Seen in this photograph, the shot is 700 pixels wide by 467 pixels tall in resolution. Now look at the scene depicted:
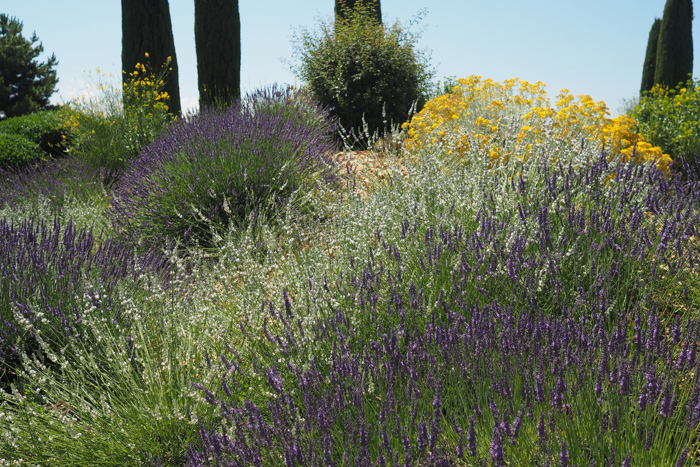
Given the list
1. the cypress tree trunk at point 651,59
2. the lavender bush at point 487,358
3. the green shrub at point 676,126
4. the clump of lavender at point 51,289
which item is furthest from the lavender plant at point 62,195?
the cypress tree trunk at point 651,59

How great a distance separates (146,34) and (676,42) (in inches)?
651

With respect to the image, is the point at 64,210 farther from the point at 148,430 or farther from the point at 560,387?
the point at 560,387

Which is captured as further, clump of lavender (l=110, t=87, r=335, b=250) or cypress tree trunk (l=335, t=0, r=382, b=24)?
cypress tree trunk (l=335, t=0, r=382, b=24)

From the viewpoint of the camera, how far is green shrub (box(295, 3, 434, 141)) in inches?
418

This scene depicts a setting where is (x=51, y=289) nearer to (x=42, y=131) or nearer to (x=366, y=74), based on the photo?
(x=366, y=74)

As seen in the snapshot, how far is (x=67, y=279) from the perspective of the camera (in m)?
3.32

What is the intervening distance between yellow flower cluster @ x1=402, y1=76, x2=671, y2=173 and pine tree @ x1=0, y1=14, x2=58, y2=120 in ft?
79.3

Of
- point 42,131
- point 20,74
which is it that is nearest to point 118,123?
point 42,131

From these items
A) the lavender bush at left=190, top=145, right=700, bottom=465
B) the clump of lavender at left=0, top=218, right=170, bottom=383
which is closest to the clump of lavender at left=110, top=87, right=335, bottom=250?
the clump of lavender at left=0, top=218, right=170, bottom=383

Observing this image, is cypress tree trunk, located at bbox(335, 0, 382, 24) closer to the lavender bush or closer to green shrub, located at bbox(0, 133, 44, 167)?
green shrub, located at bbox(0, 133, 44, 167)

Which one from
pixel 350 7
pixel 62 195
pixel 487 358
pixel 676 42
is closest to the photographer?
pixel 487 358

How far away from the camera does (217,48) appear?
10.5 m

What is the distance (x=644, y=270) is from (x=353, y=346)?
1669 millimetres

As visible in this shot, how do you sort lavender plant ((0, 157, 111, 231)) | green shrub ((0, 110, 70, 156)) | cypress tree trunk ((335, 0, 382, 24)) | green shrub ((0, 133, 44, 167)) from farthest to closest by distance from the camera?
green shrub ((0, 110, 70, 156)) < cypress tree trunk ((335, 0, 382, 24)) < green shrub ((0, 133, 44, 167)) < lavender plant ((0, 157, 111, 231))
